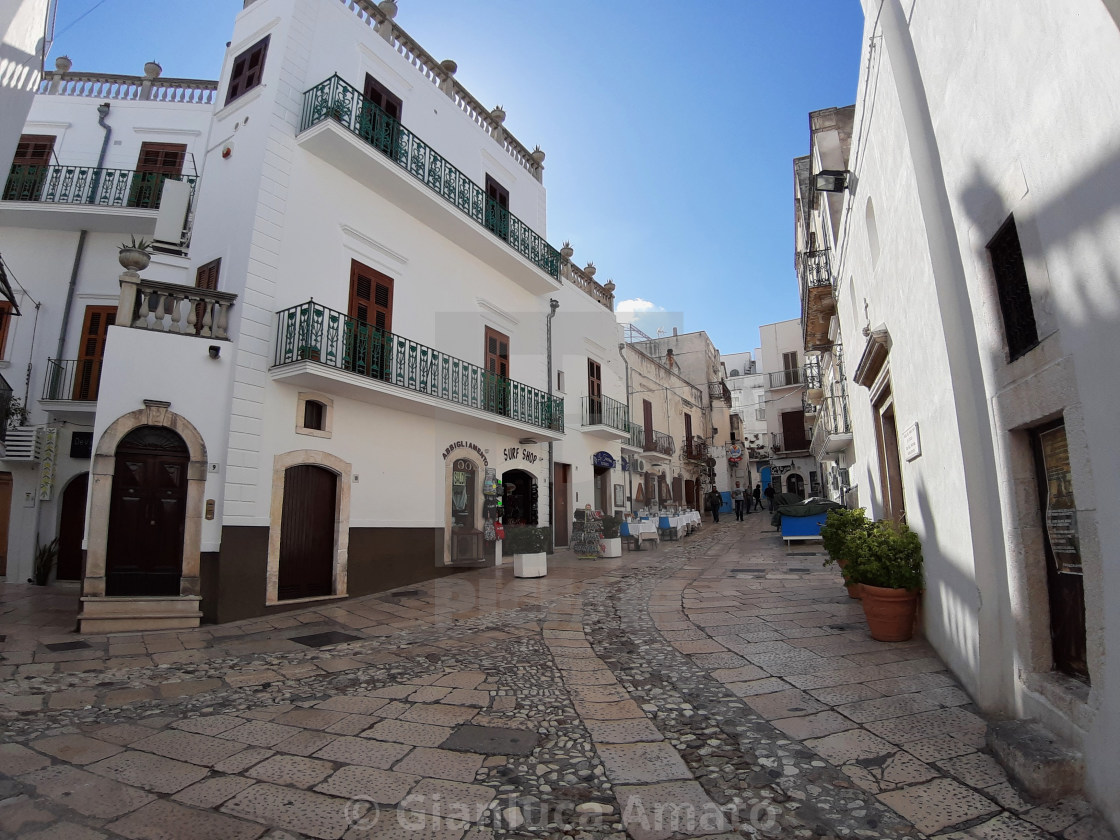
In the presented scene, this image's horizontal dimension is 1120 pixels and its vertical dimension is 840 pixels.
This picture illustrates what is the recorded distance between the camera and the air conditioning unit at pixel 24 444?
10523mm

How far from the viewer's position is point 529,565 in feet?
32.8

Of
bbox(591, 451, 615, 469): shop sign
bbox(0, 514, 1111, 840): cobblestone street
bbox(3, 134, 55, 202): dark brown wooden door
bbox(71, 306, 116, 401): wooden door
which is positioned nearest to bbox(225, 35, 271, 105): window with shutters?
bbox(71, 306, 116, 401): wooden door

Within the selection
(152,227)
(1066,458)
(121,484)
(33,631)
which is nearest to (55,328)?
(152,227)

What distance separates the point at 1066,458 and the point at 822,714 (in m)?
1.96

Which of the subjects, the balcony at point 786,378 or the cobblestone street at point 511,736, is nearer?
the cobblestone street at point 511,736

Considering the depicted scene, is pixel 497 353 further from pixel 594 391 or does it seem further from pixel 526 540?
pixel 594 391

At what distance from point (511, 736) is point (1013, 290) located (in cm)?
387

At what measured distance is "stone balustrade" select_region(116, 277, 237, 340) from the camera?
24.2 feet

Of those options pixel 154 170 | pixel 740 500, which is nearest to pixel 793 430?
pixel 740 500

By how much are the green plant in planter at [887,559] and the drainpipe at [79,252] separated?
542 inches

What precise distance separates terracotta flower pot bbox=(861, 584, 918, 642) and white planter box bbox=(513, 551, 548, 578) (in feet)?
19.8

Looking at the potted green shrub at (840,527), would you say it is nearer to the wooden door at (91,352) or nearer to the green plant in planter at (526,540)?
the green plant in planter at (526,540)

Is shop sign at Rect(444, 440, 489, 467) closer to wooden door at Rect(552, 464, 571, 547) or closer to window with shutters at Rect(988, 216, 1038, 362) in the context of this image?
wooden door at Rect(552, 464, 571, 547)

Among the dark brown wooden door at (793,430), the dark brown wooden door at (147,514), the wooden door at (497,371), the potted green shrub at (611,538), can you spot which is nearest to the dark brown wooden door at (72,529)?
the dark brown wooden door at (147,514)
